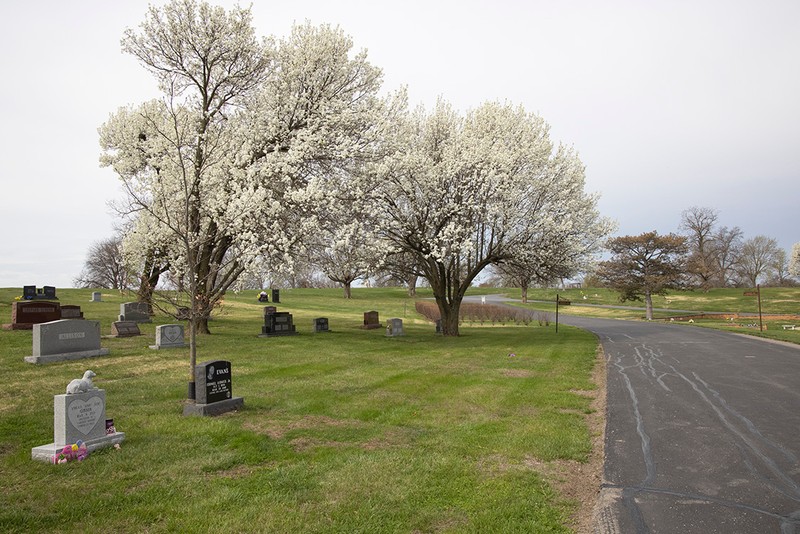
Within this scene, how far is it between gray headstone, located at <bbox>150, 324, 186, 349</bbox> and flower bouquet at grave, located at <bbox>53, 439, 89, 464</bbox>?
42.6 ft

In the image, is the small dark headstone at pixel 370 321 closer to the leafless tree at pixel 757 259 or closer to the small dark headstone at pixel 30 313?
the small dark headstone at pixel 30 313

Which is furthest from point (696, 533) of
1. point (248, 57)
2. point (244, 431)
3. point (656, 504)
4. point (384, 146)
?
point (248, 57)

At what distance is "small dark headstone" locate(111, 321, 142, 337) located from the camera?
22828 mm

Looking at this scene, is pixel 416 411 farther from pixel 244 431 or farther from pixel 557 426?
pixel 244 431

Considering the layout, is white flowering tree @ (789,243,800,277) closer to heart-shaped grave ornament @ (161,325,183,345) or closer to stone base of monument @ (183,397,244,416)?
heart-shaped grave ornament @ (161,325,183,345)

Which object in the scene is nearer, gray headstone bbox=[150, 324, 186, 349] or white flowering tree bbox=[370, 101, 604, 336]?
gray headstone bbox=[150, 324, 186, 349]

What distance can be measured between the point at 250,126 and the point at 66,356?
12.5 meters

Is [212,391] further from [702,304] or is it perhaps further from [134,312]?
[702,304]

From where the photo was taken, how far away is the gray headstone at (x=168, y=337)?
19766 millimetres

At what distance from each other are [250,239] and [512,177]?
13.1 metres

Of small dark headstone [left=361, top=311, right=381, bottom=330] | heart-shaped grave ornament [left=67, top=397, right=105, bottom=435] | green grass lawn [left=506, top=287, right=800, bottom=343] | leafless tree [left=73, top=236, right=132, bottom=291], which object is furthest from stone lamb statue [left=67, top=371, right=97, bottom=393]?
leafless tree [left=73, top=236, right=132, bottom=291]

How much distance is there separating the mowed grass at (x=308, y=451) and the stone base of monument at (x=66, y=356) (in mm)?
385

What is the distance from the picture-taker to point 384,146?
2412cm

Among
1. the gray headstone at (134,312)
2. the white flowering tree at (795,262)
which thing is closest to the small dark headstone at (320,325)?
the gray headstone at (134,312)
